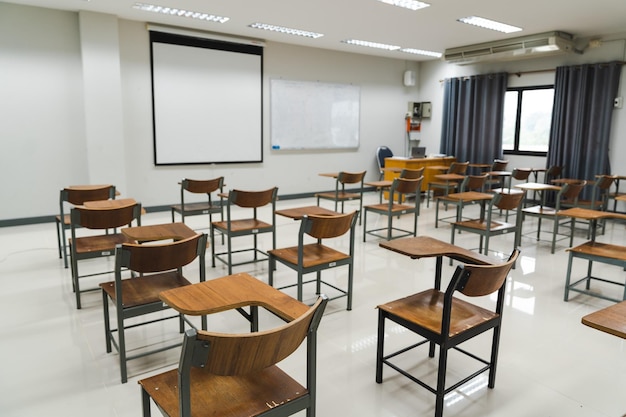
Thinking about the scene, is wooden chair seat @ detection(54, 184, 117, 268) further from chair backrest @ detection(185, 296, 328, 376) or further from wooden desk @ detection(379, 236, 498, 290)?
chair backrest @ detection(185, 296, 328, 376)

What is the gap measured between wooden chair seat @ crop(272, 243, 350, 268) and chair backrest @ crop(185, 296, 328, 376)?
5.57 feet

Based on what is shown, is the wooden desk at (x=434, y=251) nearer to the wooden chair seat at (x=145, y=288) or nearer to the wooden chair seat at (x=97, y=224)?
the wooden chair seat at (x=145, y=288)

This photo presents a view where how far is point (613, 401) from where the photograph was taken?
2.22 meters

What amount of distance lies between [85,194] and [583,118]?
24.3ft

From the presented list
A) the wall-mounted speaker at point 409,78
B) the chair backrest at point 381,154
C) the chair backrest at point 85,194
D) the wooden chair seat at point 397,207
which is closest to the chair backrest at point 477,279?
the wooden chair seat at point 397,207

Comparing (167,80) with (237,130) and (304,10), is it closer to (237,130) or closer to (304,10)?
(237,130)

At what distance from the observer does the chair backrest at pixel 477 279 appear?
1.82m

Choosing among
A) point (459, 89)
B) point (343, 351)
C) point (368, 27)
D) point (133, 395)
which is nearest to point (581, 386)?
point (343, 351)

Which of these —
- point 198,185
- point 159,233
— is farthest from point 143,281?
point 198,185

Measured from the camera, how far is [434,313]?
2156 mm

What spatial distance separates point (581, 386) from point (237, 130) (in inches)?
251

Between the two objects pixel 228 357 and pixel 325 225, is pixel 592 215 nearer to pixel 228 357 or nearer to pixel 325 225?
pixel 325 225

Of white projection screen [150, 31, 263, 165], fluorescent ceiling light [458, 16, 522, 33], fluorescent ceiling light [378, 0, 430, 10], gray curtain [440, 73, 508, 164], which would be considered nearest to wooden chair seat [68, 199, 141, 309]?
white projection screen [150, 31, 263, 165]

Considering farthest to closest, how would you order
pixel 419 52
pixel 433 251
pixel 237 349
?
pixel 419 52
pixel 433 251
pixel 237 349
